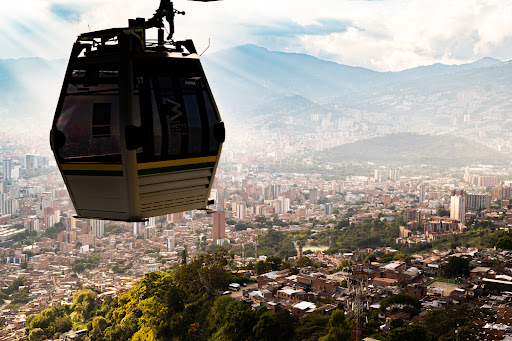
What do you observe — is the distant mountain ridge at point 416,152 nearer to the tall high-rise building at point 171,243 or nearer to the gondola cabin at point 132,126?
the tall high-rise building at point 171,243

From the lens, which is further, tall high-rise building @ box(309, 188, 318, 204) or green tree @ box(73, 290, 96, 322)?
tall high-rise building @ box(309, 188, 318, 204)

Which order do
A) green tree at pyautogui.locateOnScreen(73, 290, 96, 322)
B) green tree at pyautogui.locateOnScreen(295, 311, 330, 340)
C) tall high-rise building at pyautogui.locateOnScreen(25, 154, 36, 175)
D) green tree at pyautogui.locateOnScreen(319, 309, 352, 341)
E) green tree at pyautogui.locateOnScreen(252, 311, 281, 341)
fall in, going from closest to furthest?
green tree at pyautogui.locateOnScreen(319, 309, 352, 341) → green tree at pyautogui.locateOnScreen(295, 311, 330, 340) → green tree at pyautogui.locateOnScreen(252, 311, 281, 341) → green tree at pyautogui.locateOnScreen(73, 290, 96, 322) → tall high-rise building at pyautogui.locateOnScreen(25, 154, 36, 175)

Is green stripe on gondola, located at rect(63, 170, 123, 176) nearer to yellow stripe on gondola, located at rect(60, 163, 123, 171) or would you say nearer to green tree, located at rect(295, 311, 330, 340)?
yellow stripe on gondola, located at rect(60, 163, 123, 171)

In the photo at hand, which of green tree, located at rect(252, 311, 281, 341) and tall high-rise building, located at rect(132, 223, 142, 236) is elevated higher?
green tree, located at rect(252, 311, 281, 341)

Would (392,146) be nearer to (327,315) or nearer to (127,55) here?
(327,315)

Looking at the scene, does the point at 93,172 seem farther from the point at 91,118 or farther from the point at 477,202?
the point at 477,202

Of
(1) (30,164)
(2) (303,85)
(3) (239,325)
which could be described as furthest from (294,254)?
(2) (303,85)

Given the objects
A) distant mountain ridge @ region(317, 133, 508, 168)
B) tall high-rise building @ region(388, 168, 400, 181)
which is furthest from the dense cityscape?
distant mountain ridge @ region(317, 133, 508, 168)
